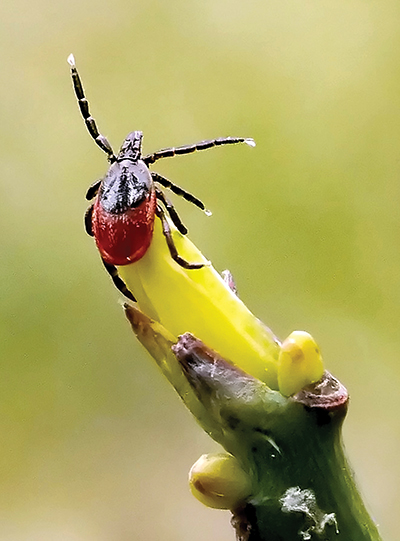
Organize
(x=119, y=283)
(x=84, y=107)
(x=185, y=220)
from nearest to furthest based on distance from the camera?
(x=119, y=283)
(x=84, y=107)
(x=185, y=220)

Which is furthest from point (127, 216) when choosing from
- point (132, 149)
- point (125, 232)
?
point (132, 149)

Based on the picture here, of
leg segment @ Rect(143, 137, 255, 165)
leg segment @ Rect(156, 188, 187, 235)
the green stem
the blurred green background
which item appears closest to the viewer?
the green stem

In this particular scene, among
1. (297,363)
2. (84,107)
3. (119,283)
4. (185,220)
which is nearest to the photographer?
(297,363)

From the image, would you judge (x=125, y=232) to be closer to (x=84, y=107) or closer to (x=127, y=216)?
(x=127, y=216)

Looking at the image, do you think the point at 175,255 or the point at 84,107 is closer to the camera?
the point at 175,255

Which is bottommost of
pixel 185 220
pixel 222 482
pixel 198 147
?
pixel 222 482

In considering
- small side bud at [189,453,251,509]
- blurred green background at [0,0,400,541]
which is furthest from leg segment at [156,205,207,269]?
blurred green background at [0,0,400,541]

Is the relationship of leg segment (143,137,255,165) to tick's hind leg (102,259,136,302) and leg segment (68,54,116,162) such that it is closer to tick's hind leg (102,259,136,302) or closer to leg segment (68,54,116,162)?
leg segment (68,54,116,162)
